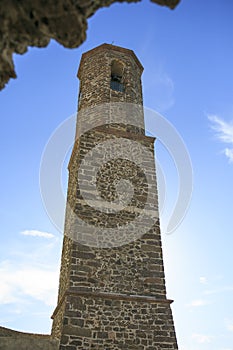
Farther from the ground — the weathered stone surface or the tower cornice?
the tower cornice

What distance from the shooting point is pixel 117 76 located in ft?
46.1

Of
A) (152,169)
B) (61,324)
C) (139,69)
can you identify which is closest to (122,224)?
(152,169)

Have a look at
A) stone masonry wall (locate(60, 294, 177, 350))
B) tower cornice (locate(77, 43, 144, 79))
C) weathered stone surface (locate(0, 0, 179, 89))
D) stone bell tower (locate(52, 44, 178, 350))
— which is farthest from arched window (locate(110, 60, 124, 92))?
weathered stone surface (locate(0, 0, 179, 89))

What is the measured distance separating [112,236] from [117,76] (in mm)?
7382

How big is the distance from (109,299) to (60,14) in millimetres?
6899

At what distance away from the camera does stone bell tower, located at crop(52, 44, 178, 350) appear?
8.02m

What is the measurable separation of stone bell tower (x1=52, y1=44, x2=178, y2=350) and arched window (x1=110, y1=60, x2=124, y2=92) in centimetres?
7

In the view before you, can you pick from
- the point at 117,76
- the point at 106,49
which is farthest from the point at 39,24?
the point at 106,49

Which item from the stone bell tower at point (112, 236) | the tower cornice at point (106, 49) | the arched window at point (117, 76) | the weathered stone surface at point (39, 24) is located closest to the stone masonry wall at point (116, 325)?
the stone bell tower at point (112, 236)

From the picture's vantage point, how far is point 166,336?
323 inches

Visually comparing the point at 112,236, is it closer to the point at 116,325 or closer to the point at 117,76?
the point at 116,325

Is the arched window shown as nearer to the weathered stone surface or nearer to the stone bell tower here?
the stone bell tower

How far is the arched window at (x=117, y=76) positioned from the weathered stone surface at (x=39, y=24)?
32.3ft

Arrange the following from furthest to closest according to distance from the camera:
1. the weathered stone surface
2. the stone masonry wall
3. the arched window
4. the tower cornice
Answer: the tower cornice < the arched window < the stone masonry wall < the weathered stone surface
